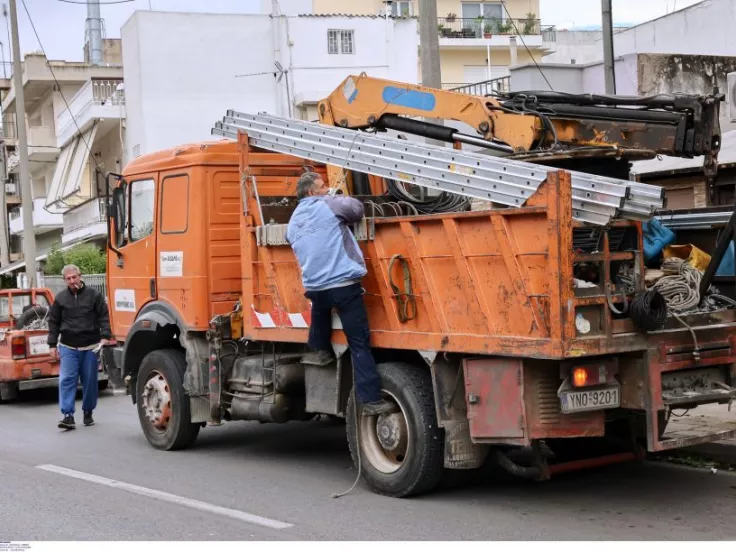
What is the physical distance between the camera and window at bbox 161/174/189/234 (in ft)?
31.5

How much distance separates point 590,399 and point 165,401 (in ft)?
15.7

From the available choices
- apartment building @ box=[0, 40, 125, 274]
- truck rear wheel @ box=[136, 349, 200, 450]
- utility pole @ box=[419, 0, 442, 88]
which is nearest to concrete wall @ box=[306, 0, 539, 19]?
apartment building @ box=[0, 40, 125, 274]

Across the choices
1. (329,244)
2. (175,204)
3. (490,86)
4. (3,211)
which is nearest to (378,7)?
(3,211)

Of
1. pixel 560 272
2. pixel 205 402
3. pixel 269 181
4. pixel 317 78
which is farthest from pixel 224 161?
pixel 317 78

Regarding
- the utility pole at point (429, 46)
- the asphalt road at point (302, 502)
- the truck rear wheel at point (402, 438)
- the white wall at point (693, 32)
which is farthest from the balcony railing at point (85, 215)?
the truck rear wheel at point (402, 438)

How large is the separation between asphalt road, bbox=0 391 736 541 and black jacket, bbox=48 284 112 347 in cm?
190

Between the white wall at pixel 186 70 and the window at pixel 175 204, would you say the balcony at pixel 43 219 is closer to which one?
the white wall at pixel 186 70

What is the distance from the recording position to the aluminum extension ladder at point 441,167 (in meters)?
6.34

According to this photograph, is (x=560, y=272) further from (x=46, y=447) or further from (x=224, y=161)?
(x=46, y=447)

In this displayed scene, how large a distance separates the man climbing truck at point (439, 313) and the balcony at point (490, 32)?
40438 millimetres

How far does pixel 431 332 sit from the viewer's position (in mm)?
7223

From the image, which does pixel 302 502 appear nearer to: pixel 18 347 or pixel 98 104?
pixel 18 347

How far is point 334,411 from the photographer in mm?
8109

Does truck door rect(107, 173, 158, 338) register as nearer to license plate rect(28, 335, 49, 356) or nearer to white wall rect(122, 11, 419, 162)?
license plate rect(28, 335, 49, 356)
